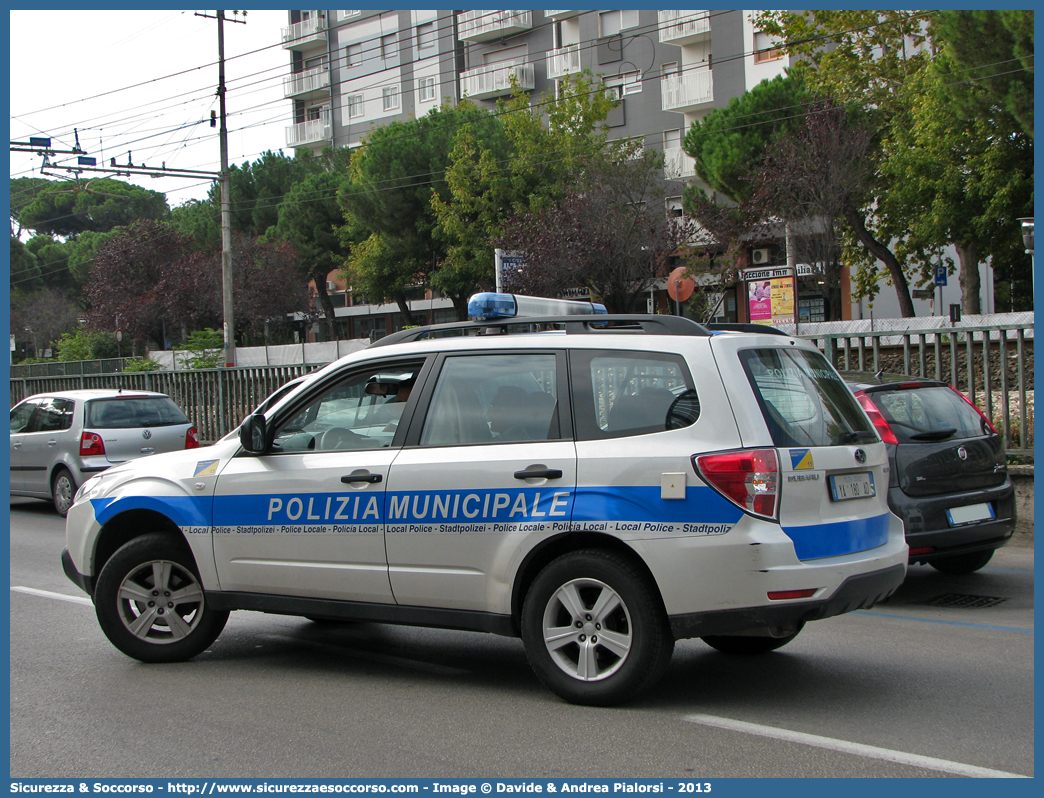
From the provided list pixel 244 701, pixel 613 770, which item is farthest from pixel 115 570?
pixel 613 770

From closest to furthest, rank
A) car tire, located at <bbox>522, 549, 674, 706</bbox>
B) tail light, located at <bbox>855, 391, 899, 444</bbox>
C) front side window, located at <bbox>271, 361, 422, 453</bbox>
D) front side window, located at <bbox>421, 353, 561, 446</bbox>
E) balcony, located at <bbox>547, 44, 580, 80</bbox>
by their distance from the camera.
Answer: car tire, located at <bbox>522, 549, 674, 706</bbox>
front side window, located at <bbox>421, 353, 561, 446</bbox>
front side window, located at <bbox>271, 361, 422, 453</bbox>
tail light, located at <bbox>855, 391, 899, 444</bbox>
balcony, located at <bbox>547, 44, 580, 80</bbox>

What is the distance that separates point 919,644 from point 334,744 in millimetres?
3619

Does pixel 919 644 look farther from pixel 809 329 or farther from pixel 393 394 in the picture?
pixel 809 329

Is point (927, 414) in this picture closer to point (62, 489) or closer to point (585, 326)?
point (585, 326)

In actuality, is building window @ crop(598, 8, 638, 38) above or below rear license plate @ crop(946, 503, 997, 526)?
above

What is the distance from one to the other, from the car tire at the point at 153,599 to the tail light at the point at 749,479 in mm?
3082

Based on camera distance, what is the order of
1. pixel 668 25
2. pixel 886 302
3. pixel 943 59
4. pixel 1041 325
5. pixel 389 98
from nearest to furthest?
pixel 1041 325, pixel 943 59, pixel 886 302, pixel 668 25, pixel 389 98

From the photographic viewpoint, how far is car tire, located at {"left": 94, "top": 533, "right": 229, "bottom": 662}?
5969mm

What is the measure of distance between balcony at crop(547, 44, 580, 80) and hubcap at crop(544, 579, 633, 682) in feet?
148

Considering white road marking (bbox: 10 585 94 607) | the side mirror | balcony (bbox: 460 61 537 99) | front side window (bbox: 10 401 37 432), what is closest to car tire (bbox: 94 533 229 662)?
the side mirror

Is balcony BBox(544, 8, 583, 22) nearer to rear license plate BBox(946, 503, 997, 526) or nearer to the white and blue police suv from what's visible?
rear license plate BBox(946, 503, 997, 526)

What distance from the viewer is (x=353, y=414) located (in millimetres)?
5668

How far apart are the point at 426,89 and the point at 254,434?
53.3m

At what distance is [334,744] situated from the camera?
4465 millimetres
